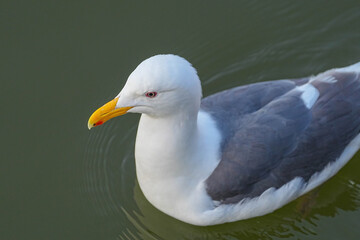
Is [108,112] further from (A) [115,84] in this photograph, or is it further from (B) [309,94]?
(A) [115,84]

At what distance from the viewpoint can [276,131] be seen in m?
6.12

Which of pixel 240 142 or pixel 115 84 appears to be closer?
pixel 240 142

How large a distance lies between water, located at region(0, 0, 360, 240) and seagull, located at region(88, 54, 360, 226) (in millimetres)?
481

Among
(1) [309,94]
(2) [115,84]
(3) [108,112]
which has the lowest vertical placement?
(1) [309,94]

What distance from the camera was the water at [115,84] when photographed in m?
6.82

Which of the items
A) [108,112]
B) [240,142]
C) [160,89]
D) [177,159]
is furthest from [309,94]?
[108,112]

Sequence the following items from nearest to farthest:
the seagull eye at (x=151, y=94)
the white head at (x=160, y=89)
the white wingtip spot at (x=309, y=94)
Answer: the white head at (x=160, y=89), the seagull eye at (x=151, y=94), the white wingtip spot at (x=309, y=94)

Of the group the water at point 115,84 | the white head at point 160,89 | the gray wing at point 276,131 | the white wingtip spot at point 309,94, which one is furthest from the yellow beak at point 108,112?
the white wingtip spot at point 309,94

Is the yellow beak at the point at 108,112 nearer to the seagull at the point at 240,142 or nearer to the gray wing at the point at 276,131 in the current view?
the seagull at the point at 240,142

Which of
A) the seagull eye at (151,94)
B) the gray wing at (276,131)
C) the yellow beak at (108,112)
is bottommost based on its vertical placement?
the gray wing at (276,131)

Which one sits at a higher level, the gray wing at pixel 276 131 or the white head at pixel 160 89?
the white head at pixel 160 89

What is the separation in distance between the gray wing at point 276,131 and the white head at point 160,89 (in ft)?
2.59

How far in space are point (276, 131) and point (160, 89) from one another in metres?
1.43

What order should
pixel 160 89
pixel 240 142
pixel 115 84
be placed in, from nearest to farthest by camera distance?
pixel 160 89 → pixel 240 142 → pixel 115 84
